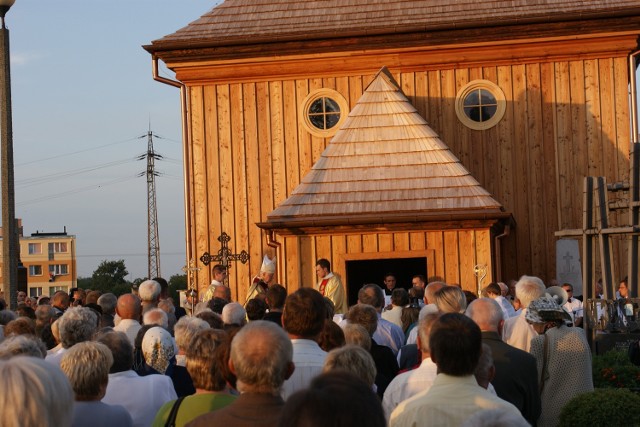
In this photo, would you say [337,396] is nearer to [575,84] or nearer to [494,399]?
[494,399]

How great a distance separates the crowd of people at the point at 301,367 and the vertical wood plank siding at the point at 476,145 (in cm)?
1275

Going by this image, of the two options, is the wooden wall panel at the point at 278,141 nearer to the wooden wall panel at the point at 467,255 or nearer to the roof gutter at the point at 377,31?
the roof gutter at the point at 377,31

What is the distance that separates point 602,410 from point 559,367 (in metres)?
1.08

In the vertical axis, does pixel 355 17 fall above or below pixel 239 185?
above

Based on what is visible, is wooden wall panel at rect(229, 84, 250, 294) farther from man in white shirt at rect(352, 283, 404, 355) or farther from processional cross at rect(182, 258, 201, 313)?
man in white shirt at rect(352, 283, 404, 355)

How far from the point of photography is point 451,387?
5594 mm

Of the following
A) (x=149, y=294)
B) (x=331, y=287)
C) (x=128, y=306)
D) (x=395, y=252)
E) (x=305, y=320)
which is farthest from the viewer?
(x=395, y=252)

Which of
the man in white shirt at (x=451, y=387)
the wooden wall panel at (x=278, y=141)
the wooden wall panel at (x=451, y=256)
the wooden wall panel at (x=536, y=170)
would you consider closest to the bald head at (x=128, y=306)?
the man in white shirt at (x=451, y=387)

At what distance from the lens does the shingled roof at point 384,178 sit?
20781 millimetres

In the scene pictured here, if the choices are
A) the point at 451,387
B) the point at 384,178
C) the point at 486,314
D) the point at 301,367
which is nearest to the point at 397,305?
the point at 486,314

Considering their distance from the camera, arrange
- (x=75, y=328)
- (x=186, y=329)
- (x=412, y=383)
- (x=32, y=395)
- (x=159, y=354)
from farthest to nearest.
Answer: (x=159, y=354) → (x=75, y=328) → (x=186, y=329) → (x=412, y=383) → (x=32, y=395)

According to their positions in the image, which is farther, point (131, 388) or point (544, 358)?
point (544, 358)

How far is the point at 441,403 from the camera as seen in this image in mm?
5512

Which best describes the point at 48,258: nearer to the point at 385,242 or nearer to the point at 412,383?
the point at 385,242
